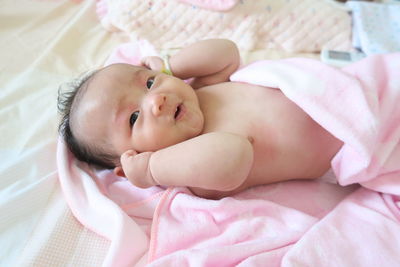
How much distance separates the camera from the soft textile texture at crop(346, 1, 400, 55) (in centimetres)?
118

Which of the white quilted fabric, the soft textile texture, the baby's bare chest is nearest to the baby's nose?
the baby's bare chest

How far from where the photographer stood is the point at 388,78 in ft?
2.60

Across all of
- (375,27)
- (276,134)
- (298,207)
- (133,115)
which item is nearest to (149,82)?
(133,115)

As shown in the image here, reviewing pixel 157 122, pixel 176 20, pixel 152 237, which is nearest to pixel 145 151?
pixel 157 122

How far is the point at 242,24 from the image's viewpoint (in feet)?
4.09

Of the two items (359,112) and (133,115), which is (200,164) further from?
(359,112)

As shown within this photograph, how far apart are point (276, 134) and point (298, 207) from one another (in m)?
0.18

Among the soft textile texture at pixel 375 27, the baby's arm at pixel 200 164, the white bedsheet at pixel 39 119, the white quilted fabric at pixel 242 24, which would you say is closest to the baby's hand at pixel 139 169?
the baby's arm at pixel 200 164

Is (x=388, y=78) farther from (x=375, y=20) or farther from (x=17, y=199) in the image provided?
(x=17, y=199)

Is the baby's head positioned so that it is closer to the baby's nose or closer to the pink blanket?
the baby's nose

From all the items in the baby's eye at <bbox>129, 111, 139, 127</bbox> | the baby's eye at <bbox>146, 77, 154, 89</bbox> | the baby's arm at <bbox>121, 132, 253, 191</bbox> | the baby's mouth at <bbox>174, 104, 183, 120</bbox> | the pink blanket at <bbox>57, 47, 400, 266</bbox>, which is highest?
the baby's eye at <bbox>146, 77, 154, 89</bbox>

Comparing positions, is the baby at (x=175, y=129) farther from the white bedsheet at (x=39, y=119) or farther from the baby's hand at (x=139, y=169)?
the white bedsheet at (x=39, y=119)

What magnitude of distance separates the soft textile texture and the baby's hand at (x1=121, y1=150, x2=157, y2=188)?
859 mm

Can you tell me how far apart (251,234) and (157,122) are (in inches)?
11.9
